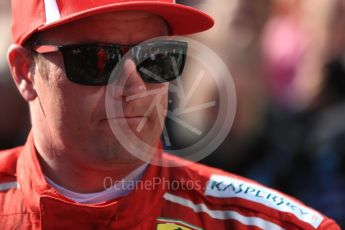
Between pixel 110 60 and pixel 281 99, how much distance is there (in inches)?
104

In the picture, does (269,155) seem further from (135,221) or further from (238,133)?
(135,221)

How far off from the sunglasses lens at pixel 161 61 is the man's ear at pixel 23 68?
0.51 m

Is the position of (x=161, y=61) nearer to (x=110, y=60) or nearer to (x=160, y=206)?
(x=110, y=60)

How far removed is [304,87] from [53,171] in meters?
2.61

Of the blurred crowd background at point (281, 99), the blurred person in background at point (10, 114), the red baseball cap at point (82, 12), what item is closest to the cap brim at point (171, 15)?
the red baseball cap at point (82, 12)

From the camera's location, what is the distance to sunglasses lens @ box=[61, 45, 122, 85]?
2.94 meters

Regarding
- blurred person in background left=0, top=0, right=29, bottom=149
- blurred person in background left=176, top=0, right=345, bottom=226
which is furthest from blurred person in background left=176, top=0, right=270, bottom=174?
blurred person in background left=0, top=0, right=29, bottom=149

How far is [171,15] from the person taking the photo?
3082 mm

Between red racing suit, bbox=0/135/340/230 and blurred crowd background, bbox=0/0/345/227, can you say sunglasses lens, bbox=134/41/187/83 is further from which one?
blurred crowd background, bbox=0/0/345/227

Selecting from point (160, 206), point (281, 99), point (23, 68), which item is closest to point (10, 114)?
point (281, 99)

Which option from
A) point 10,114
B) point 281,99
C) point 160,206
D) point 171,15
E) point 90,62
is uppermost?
point 171,15

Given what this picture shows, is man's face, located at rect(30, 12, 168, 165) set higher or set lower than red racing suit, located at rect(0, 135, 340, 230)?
higher

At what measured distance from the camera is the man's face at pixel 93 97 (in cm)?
296

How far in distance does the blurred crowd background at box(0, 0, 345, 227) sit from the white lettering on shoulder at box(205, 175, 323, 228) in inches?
58.9
